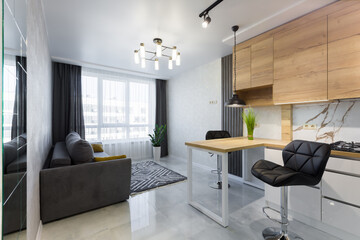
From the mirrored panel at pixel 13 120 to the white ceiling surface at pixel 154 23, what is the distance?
1252 mm

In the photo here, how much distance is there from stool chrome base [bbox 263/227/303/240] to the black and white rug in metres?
1.81

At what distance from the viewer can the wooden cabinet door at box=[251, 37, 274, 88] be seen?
2.34m

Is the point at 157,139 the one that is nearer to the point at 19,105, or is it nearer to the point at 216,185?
the point at 216,185

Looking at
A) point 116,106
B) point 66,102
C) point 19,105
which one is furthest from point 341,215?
point 66,102

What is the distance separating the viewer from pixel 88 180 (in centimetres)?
213

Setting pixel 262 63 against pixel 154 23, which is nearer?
pixel 154 23

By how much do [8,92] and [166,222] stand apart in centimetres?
194

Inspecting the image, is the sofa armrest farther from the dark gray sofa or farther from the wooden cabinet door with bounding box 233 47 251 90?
the wooden cabinet door with bounding box 233 47 251 90

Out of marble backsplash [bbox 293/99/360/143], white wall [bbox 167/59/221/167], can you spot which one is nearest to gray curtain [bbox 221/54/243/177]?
white wall [bbox 167/59/221/167]

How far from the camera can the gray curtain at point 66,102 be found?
3795 mm

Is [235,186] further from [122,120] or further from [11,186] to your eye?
[122,120]

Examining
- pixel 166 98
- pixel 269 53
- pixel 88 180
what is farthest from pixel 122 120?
pixel 269 53

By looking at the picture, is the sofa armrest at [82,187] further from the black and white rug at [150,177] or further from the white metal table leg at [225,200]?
the white metal table leg at [225,200]

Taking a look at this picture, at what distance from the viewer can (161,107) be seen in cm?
536
